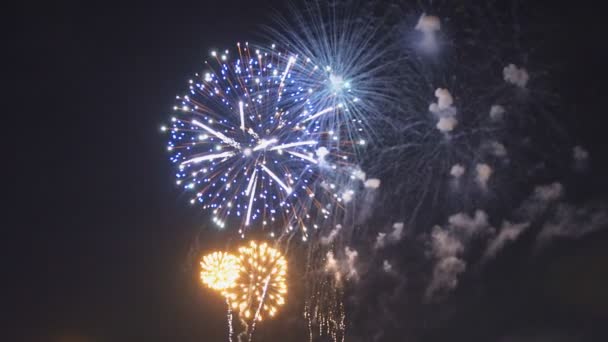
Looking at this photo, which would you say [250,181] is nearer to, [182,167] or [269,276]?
[182,167]

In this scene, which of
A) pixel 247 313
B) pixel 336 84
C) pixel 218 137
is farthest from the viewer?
pixel 247 313

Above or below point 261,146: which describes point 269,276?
below

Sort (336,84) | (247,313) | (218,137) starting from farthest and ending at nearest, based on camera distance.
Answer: (247,313)
(218,137)
(336,84)

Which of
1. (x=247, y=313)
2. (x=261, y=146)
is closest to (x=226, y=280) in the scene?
(x=247, y=313)

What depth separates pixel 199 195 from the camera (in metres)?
15.6

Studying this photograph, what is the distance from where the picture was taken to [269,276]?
17.4 m

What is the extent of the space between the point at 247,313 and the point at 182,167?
17.8 ft

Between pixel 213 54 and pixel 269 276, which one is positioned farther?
pixel 269 276

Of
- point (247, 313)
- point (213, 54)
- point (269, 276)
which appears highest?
point (213, 54)

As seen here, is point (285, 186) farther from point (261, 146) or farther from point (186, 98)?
point (186, 98)

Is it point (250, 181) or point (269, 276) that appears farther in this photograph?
point (269, 276)

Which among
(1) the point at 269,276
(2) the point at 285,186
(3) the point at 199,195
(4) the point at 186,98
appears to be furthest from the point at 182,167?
(1) the point at 269,276

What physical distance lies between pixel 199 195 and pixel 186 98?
10.3 feet

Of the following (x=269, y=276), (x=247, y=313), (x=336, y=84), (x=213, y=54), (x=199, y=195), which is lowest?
(x=247, y=313)
